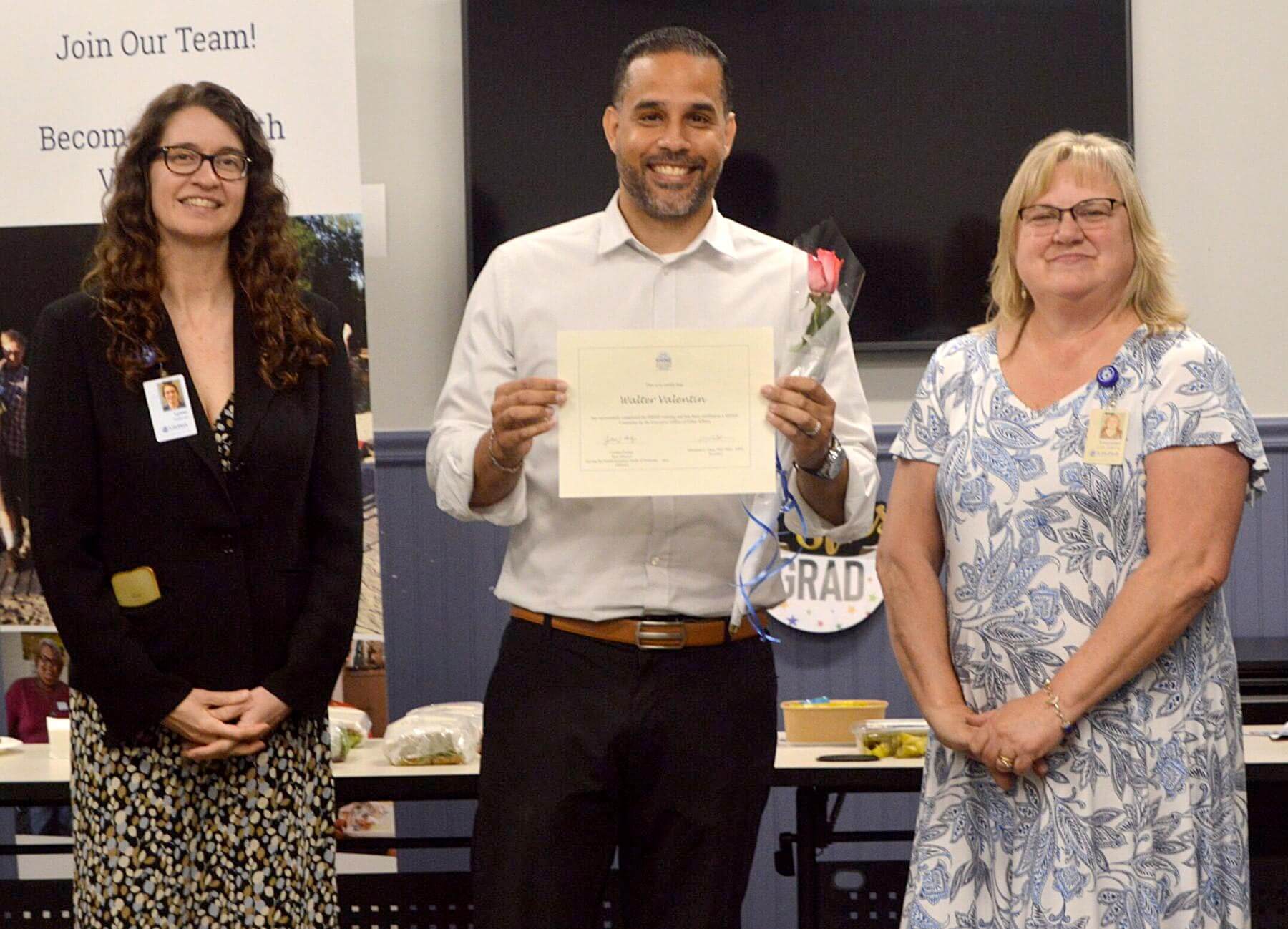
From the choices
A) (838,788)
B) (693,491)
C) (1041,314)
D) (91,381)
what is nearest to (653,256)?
(693,491)

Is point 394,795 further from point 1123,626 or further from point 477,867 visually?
point 1123,626

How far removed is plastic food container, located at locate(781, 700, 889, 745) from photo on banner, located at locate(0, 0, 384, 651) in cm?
Result: 132

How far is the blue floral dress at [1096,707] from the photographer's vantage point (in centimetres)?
224

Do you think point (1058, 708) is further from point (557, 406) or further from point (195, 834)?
point (195, 834)

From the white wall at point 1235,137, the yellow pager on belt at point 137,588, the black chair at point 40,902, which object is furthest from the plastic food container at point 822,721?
the white wall at point 1235,137

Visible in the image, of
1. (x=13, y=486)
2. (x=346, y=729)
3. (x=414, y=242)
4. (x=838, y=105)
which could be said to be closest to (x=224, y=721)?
(x=346, y=729)

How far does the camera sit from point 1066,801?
7.45 feet

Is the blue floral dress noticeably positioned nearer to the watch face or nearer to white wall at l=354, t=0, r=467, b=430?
the watch face

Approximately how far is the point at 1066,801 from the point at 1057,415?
59 centimetres

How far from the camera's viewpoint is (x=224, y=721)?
2.37 metres

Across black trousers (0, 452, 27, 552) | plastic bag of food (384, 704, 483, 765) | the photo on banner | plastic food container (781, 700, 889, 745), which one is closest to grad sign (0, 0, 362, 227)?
the photo on banner

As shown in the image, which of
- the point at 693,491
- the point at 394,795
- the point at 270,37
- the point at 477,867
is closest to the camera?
the point at 693,491

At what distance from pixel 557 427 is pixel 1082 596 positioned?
0.85 metres

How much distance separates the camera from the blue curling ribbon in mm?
2264
